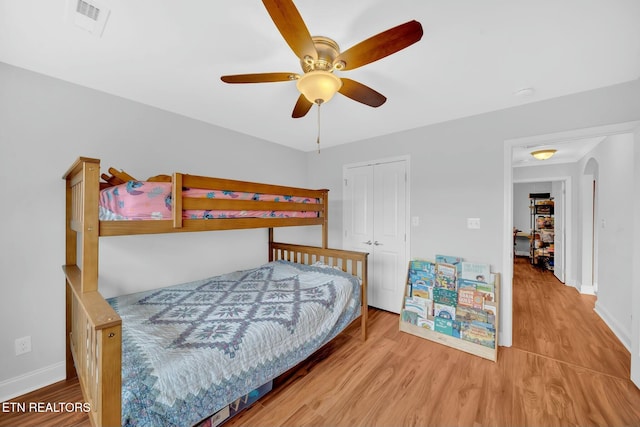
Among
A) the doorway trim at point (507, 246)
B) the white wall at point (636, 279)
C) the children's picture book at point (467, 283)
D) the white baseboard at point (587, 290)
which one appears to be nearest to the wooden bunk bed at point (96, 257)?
the children's picture book at point (467, 283)

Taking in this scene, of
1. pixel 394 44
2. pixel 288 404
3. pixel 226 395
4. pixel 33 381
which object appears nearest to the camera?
pixel 394 44

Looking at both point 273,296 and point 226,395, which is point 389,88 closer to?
point 273,296

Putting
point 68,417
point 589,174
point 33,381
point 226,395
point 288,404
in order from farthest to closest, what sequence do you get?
point 589,174 → point 33,381 → point 288,404 → point 68,417 → point 226,395

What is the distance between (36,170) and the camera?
1.83 meters

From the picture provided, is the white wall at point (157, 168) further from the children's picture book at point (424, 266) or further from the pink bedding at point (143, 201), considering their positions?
the pink bedding at point (143, 201)

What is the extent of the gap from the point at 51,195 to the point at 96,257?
1.15 m

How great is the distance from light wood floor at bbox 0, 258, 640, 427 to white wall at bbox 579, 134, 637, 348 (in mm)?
303

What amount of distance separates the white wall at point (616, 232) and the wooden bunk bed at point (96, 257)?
2.56 m

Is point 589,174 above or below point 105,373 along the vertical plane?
above

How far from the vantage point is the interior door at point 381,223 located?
10.1 feet

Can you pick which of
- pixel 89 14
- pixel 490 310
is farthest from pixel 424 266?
pixel 89 14

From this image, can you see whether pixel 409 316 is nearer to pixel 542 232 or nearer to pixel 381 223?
pixel 381 223

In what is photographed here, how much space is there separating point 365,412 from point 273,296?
105 centimetres

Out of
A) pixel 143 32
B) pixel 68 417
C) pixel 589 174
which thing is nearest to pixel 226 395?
pixel 68 417
